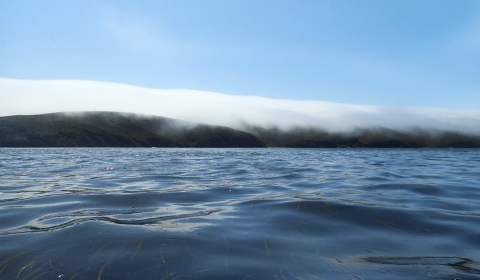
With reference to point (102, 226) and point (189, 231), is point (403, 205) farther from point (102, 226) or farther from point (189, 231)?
point (102, 226)

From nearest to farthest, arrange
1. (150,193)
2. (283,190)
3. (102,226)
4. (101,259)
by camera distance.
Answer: (101,259), (102,226), (150,193), (283,190)

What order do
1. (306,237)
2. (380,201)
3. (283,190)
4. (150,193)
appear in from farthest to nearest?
(283,190) < (150,193) < (380,201) < (306,237)

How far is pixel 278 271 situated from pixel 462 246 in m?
4.22

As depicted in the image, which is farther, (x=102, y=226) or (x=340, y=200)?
(x=340, y=200)

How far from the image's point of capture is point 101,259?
5.54 m

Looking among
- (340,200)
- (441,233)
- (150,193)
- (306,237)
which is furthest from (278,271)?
(150,193)

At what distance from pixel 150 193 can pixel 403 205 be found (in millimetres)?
9383

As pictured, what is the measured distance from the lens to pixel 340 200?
1125 cm

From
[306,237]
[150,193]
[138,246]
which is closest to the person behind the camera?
[138,246]

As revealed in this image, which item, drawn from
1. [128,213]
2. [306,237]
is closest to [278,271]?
[306,237]

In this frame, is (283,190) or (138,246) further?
(283,190)

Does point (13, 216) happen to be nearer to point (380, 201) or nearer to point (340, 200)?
point (340, 200)

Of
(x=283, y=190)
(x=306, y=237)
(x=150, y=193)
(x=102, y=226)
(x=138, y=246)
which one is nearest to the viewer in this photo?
(x=138, y=246)

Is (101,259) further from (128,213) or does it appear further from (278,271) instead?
(128,213)
